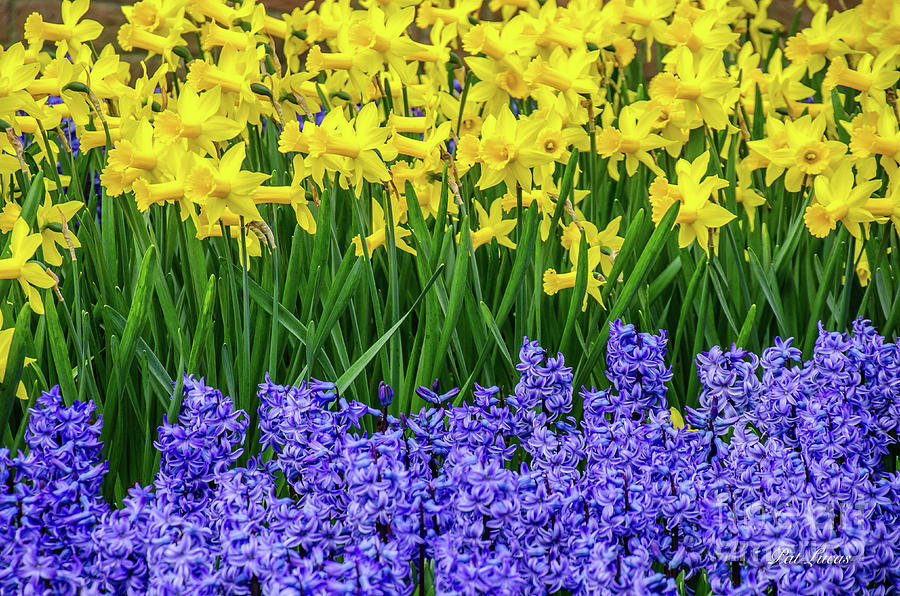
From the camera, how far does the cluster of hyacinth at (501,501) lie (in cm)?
110

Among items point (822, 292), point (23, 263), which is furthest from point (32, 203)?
point (822, 292)

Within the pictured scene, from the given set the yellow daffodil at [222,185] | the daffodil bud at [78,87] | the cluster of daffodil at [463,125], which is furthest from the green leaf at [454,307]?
the daffodil bud at [78,87]

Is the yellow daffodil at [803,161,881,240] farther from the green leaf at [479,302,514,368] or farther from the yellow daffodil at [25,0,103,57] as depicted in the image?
the yellow daffodil at [25,0,103,57]

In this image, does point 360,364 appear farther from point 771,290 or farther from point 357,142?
point 771,290

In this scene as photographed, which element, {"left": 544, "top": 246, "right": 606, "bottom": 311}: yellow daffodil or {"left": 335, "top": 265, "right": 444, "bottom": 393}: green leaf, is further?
{"left": 544, "top": 246, "right": 606, "bottom": 311}: yellow daffodil

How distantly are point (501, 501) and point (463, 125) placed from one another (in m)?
1.47

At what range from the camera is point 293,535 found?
1.11 m

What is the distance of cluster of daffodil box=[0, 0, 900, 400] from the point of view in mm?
1717

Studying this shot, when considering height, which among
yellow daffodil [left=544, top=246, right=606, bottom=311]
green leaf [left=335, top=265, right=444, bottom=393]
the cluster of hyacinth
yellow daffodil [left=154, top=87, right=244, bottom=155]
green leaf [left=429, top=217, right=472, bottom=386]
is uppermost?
yellow daffodil [left=154, top=87, right=244, bottom=155]

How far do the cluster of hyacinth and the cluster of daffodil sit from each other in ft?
1.27

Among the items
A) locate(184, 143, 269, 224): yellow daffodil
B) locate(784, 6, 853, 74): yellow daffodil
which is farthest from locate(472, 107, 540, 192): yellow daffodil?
locate(784, 6, 853, 74): yellow daffodil

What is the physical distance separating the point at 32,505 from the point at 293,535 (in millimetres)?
343

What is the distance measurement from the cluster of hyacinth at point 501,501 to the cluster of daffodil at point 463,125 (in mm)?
388

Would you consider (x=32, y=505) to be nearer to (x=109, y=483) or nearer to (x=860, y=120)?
(x=109, y=483)
